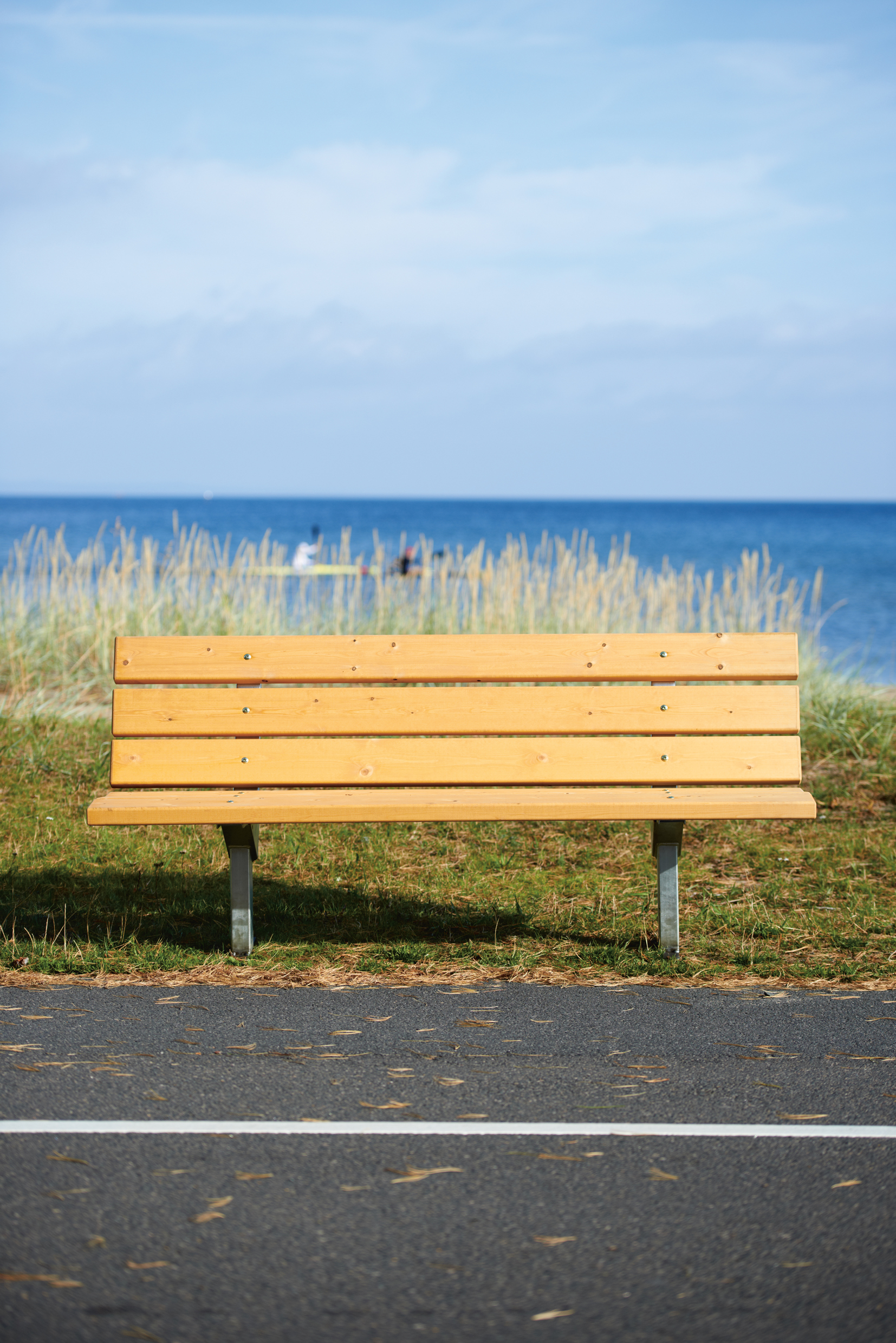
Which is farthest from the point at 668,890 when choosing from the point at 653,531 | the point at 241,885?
the point at 653,531

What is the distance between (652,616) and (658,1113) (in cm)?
655


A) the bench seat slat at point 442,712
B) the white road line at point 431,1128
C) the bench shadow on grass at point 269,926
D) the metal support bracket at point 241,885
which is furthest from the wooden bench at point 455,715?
the white road line at point 431,1128

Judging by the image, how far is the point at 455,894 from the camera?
14.4 feet

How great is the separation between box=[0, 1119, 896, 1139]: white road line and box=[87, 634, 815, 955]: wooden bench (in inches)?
48.7

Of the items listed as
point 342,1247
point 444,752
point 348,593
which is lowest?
point 342,1247

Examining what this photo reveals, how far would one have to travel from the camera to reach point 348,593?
9.43m

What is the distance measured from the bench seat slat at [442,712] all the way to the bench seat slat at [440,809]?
26cm

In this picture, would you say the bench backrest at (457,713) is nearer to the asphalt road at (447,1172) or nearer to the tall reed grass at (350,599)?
the asphalt road at (447,1172)

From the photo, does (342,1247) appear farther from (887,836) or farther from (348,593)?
(348,593)

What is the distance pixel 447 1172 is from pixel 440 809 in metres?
1.26

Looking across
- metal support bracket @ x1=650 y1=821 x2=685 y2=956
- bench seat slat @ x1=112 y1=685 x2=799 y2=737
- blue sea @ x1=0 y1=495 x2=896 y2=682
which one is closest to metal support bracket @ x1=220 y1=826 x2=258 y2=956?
bench seat slat @ x1=112 y1=685 x2=799 y2=737

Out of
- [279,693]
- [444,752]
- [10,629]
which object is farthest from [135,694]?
[10,629]

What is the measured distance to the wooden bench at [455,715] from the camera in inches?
148

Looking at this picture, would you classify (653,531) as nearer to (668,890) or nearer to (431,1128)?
(668,890)
